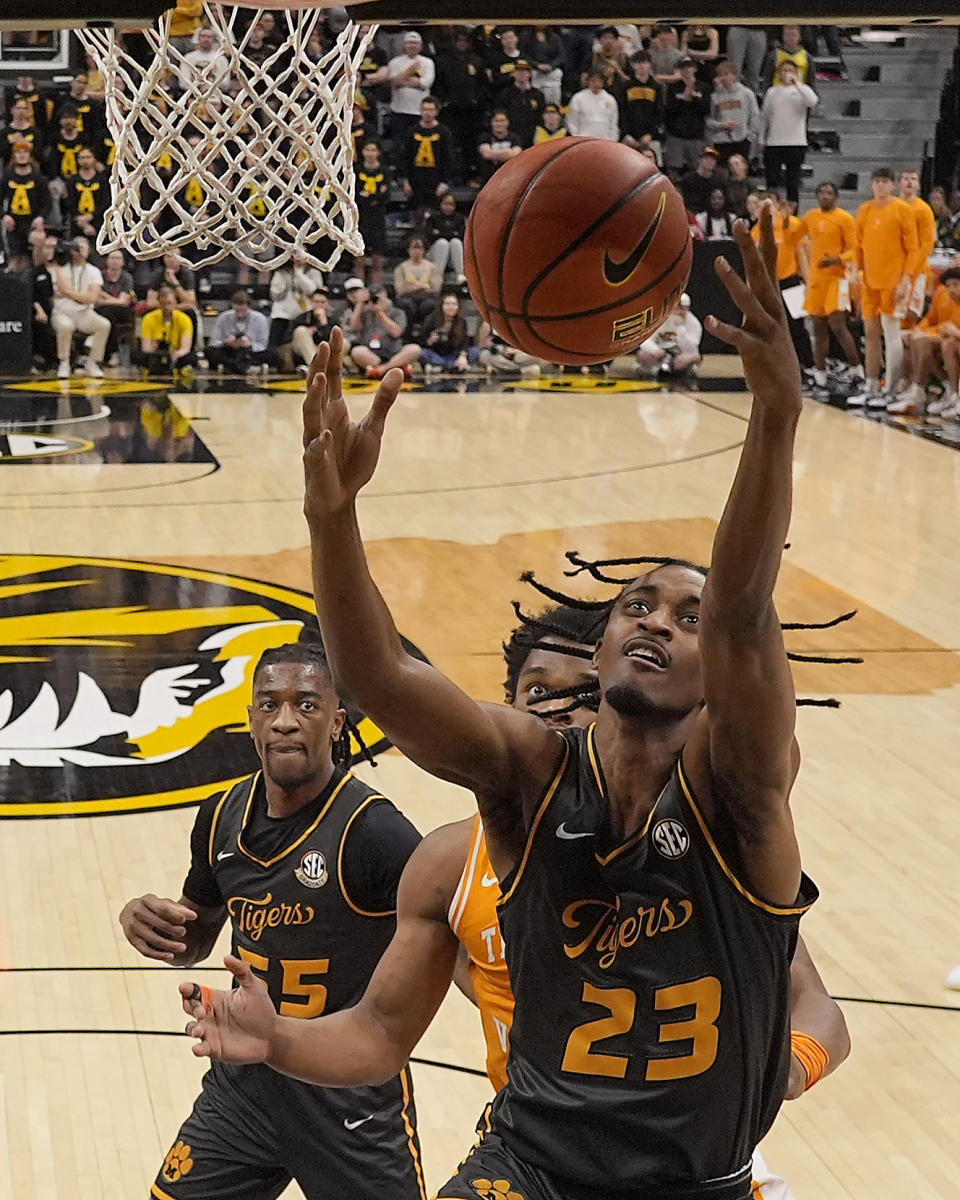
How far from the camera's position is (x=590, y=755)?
2.83 m

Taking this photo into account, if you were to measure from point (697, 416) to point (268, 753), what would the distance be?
13.1 m

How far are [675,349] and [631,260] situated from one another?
16395mm

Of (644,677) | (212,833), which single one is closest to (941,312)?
(212,833)

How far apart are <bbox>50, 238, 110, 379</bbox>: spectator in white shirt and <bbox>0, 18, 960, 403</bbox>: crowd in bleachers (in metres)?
0.02

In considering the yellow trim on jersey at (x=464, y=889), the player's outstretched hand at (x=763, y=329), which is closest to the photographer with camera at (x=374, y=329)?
the yellow trim on jersey at (x=464, y=889)

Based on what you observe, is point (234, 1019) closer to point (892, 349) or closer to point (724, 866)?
point (724, 866)

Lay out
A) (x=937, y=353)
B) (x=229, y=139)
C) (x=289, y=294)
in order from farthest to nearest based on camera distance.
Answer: (x=289, y=294) → (x=937, y=353) → (x=229, y=139)

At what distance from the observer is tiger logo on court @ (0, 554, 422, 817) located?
283 inches

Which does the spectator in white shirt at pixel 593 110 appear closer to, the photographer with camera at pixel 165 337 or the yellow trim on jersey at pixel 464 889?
the photographer with camera at pixel 165 337

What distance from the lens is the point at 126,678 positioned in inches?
332

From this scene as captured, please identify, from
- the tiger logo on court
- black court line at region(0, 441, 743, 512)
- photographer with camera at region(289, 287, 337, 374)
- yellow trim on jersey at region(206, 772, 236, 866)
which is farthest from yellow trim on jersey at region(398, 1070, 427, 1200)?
photographer with camera at region(289, 287, 337, 374)

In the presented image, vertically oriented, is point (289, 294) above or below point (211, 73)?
below

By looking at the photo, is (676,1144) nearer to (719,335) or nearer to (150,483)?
(719,335)

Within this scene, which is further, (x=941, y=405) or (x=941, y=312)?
(x=941, y=405)
